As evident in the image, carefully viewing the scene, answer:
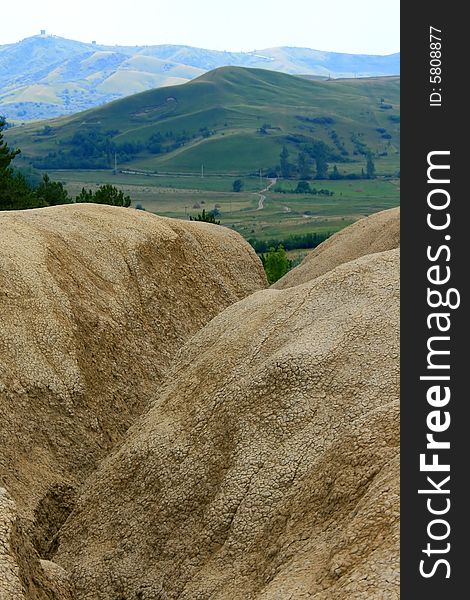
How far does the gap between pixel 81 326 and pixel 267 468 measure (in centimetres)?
1610

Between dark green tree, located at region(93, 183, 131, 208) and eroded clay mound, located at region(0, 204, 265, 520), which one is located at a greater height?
dark green tree, located at region(93, 183, 131, 208)

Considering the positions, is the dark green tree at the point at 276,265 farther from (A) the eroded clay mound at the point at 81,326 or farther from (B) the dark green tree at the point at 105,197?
(A) the eroded clay mound at the point at 81,326

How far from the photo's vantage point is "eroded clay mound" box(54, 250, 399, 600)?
2191 cm

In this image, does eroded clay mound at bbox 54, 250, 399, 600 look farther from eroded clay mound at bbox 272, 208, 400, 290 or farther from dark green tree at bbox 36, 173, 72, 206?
dark green tree at bbox 36, 173, 72, 206

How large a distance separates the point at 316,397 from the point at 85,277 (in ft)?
61.7

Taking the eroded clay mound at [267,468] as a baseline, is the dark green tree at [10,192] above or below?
above

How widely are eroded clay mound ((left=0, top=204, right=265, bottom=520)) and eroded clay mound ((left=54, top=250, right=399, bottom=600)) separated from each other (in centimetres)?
353

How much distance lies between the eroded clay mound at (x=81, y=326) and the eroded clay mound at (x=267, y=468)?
3528 mm

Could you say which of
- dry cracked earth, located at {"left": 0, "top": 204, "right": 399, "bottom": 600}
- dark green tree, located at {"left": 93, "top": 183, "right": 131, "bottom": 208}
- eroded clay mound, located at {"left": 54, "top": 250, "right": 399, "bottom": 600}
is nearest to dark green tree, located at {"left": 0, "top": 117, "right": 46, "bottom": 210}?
dark green tree, located at {"left": 93, "top": 183, "right": 131, "bottom": 208}

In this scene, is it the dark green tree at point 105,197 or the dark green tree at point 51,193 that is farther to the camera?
the dark green tree at point 51,193

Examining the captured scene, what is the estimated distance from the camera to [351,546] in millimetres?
20047

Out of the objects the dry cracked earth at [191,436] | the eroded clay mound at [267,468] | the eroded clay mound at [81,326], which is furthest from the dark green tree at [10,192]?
the eroded clay mound at [267,468]

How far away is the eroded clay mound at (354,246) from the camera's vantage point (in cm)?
5197

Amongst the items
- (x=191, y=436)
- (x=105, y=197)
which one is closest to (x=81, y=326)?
(x=191, y=436)
